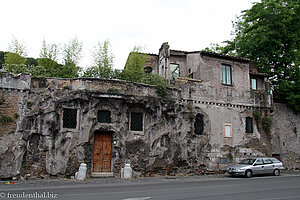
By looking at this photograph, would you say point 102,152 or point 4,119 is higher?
point 4,119

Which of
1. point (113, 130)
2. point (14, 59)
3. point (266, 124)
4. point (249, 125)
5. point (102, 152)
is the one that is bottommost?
point (102, 152)

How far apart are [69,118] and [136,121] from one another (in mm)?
4288

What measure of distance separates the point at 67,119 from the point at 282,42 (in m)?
19.9

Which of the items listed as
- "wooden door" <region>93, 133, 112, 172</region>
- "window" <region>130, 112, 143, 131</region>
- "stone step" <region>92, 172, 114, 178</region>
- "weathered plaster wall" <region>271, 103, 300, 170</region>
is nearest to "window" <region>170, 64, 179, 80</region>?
"window" <region>130, 112, 143, 131</region>

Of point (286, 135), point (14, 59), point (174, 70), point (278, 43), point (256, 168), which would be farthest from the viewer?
point (278, 43)

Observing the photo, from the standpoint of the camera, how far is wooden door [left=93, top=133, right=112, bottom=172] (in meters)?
15.6

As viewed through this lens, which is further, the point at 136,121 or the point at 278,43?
the point at 278,43

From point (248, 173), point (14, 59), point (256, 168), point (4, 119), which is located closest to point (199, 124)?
point (248, 173)

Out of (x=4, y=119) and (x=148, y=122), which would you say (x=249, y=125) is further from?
(x=4, y=119)

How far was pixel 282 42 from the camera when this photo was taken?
22953mm

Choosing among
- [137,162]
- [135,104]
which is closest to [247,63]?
[135,104]

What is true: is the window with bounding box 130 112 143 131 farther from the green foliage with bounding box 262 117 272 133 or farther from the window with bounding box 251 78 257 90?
the window with bounding box 251 78 257 90

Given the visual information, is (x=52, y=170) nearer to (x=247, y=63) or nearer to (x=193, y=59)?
(x=193, y=59)

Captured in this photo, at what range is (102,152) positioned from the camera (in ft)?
52.0
